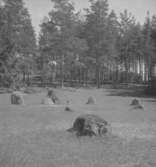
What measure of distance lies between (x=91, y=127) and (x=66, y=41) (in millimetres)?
28186

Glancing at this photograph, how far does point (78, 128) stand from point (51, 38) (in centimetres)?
2826

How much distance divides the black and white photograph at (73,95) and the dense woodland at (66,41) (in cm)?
12

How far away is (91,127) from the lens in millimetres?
8758

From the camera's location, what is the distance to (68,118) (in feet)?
41.0

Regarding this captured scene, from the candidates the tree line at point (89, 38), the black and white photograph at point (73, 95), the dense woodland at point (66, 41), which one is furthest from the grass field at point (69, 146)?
the tree line at point (89, 38)

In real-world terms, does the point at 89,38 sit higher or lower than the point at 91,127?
higher

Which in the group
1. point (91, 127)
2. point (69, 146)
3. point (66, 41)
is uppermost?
point (66, 41)

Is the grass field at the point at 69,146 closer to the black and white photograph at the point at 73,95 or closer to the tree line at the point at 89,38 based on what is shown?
the black and white photograph at the point at 73,95

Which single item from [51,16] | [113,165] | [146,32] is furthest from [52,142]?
[146,32]

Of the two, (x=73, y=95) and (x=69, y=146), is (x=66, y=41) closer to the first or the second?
(x=73, y=95)

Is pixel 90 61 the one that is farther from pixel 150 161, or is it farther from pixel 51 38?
pixel 150 161

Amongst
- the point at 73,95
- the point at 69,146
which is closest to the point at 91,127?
the point at 69,146

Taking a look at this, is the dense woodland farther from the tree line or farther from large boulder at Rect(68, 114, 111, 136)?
large boulder at Rect(68, 114, 111, 136)

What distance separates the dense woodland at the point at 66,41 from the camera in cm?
3033
